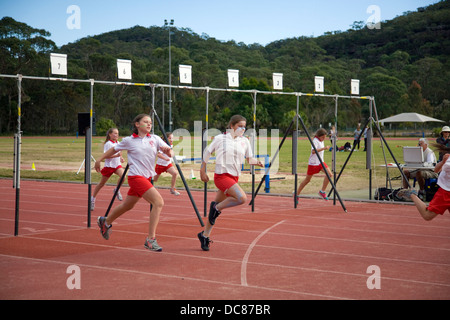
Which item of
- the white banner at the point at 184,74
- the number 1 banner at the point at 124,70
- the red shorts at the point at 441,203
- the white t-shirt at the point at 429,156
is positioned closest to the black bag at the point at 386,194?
the white t-shirt at the point at 429,156

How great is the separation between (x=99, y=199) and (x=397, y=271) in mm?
→ 9593

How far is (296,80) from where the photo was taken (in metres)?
101

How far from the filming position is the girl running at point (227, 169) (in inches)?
326

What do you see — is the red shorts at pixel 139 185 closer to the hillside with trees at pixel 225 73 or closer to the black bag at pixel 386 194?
the black bag at pixel 386 194

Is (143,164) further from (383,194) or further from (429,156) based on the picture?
(429,156)

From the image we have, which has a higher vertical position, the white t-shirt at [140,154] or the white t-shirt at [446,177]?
the white t-shirt at [140,154]

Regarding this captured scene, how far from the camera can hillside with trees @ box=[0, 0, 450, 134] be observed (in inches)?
2766

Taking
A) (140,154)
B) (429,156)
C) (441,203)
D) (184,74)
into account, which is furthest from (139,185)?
(429,156)

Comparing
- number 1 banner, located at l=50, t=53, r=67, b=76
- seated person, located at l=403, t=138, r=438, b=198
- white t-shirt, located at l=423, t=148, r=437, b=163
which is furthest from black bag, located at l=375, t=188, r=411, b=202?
number 1 banner, located at l=50, t=53, r=67, b=76

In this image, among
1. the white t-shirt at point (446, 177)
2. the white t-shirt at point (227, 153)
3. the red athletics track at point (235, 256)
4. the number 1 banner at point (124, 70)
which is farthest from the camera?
the number 1 banner at point (124, 70)

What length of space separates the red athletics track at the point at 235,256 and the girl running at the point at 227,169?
496mm

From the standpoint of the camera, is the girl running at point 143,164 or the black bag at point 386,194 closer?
the girl running at point 143,164
